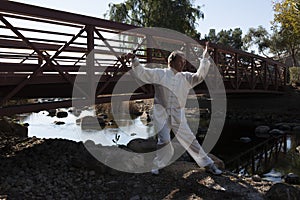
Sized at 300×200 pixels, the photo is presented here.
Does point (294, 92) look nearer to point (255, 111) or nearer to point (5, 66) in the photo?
point (255, 111)

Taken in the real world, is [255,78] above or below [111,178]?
above

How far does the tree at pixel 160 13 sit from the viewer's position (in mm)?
25906

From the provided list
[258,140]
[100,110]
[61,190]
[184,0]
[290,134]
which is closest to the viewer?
[61,190]

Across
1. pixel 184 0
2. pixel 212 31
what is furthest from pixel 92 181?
pixel 212 31

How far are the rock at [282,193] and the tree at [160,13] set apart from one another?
71.6ft

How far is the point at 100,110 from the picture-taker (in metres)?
23.0

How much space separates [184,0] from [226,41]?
2693 cm

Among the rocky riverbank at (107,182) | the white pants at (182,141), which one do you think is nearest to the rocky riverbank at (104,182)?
the rocky riverbank at (107,182)

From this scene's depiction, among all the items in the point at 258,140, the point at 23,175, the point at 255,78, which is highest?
the point at 255,78

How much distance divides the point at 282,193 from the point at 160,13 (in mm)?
23107

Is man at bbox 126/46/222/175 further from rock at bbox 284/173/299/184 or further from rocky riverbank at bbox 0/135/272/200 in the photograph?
rock at bbox 284/173/299/184

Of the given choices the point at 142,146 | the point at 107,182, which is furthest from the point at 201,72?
the point at 142,146

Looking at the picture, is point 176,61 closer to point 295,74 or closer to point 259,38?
point 295,74

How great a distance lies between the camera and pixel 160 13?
26094 mm
